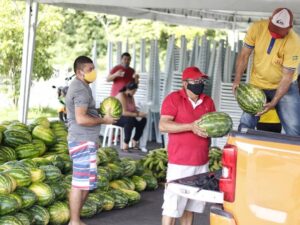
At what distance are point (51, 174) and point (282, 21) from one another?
10.1 ft

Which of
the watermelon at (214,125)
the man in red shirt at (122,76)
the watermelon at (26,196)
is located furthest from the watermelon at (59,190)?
the man in red shirt at (122,76)

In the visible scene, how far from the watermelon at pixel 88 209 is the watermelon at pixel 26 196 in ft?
2.38

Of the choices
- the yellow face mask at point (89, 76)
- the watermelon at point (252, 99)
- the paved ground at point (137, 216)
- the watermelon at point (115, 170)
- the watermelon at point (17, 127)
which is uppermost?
the yellow face mask at point (89, 76)

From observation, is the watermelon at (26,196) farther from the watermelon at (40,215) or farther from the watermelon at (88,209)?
the watermelon at (88,209)

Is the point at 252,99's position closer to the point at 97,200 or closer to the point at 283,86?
the point at 283,86

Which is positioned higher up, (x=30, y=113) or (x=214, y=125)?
(x=214, y=125)

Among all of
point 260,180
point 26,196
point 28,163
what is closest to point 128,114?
point 28,163

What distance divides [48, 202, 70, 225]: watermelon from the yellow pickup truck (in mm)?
2981

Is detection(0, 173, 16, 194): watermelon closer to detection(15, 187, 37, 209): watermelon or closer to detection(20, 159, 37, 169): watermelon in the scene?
detection(15, 187, 37, 209): watermelon

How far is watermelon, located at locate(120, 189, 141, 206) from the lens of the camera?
781 centimetres

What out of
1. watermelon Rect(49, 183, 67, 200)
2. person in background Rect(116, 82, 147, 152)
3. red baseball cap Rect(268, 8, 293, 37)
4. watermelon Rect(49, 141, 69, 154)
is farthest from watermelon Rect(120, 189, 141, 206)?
person in background Rect(116, 82, 147, 152)

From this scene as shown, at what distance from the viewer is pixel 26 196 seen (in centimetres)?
639

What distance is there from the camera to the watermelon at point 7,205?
19.9ft

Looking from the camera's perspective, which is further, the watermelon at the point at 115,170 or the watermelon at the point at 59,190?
the watermelon at the point at 115,170
